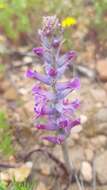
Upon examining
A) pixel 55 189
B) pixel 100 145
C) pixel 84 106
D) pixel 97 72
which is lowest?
pixel 55 189

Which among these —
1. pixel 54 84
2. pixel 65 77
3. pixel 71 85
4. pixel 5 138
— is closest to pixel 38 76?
pixel 54 84

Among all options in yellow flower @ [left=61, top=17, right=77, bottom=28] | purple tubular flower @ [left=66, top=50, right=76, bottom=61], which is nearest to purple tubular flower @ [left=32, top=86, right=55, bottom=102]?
purple tubular flower @ [left=66, top=50, right=76, bottom=61]

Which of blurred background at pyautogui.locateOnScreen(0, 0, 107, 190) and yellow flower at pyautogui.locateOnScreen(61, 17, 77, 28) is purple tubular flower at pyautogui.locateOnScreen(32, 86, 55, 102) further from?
yellow flower at pyautogui.locateOnScreen(61, 17, 77, 28)

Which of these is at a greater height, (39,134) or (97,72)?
(97,72)

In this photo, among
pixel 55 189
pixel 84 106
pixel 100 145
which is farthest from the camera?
pixel 84 106

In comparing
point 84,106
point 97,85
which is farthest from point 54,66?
point 97,85

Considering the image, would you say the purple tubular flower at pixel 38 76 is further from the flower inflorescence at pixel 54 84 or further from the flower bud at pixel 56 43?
the flower bud at pixel 56 43

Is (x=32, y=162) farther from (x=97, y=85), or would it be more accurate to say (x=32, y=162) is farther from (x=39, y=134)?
(x=97, y=85)

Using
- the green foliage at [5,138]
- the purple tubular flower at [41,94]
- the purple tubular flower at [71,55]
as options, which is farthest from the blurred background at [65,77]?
the purple tubular flower at [71,55]
